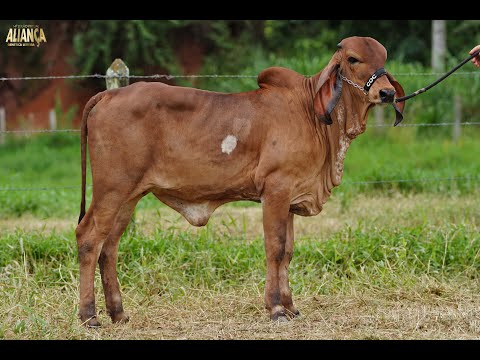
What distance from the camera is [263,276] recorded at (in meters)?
7.25

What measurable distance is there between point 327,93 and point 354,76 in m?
0.23

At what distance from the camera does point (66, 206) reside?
1043cm

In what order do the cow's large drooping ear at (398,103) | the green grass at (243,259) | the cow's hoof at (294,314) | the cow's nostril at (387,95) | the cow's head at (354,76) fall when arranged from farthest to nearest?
the green grass at (243,259)
the cow's hoof at (294,314)
the cow's large drooping ear at (398,103)
the cow's head at (354,76)
the cow's nostril at (387,95)

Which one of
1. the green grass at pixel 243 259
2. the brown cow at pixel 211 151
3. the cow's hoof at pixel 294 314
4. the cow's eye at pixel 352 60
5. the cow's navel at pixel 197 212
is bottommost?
the cow's hoof at pixel 294 314

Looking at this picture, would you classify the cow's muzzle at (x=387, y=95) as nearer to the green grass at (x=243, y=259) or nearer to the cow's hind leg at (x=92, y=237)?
the green grass at (x=243, y=259)

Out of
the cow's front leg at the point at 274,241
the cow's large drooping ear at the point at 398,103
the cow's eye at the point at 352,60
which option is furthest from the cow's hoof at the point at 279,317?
the cow's eye at the point at 352,60

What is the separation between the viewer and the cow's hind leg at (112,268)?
20.2 feet

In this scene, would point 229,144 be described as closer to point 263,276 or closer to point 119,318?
point 119,318

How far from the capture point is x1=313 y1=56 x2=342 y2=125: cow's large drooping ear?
6.01 m

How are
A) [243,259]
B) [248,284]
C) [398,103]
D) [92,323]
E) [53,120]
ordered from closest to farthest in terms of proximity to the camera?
[92,323] < [398,103] < [248,284] < [243,259] < [53,120]

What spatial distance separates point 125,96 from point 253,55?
14887 millimetres

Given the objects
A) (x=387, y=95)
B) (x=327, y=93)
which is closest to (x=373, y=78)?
(x=387, y=95)

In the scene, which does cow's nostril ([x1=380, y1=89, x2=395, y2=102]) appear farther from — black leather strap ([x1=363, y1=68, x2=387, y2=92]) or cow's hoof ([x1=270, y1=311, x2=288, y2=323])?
cow's hoof ([x1=270, y1=311, x2=288, y2=323])

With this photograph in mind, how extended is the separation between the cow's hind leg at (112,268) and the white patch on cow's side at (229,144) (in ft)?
2.59
